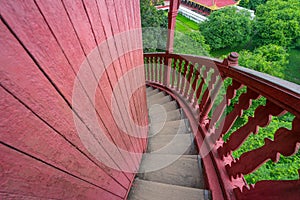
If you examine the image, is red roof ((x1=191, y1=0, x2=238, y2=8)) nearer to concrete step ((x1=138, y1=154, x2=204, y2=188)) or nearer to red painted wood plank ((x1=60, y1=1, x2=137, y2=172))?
concrete step ((x1=138, y1=154, x2=204, y2=188))

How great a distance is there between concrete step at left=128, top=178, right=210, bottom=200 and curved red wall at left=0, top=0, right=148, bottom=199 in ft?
1.31

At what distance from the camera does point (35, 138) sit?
0.54 metres

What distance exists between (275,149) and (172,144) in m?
1.28

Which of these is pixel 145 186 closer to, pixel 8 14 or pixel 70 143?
pixel 70 143

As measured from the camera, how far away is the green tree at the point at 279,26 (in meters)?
13.2

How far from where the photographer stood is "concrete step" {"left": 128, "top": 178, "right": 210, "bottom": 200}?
131 cm

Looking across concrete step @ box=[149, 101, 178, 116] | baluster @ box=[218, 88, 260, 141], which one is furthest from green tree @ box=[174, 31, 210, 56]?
baluster @ box=[218, 88, 260, 141]

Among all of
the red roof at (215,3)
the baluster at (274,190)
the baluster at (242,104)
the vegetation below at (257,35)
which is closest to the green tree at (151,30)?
the vegetation below at (257,35)

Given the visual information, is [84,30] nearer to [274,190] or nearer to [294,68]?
[274,190]

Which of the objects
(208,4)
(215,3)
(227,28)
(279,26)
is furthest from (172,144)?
(215,3)

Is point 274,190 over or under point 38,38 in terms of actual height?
under

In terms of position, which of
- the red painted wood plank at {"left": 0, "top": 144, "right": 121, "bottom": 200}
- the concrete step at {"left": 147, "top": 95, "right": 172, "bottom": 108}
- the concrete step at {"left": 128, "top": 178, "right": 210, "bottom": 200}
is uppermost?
the red painted wood plank at {"left": 0, "top": 144, "right": 121, "bottom": 200}

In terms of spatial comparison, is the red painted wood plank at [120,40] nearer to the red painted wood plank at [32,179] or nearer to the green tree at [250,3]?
the red painted wood plank at [32,179]

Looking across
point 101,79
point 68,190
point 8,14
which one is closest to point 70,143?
point 68,190
